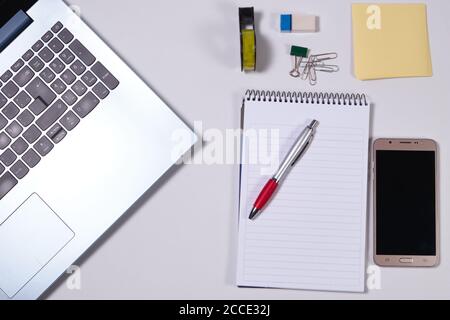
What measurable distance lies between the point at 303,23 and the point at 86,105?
1.23 ft

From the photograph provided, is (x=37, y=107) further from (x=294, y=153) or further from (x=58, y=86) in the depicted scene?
(x=294, y=153)

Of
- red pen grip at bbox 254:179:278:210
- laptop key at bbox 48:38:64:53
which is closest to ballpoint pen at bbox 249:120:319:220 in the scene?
red pen grip at bbox 254:179:278:210

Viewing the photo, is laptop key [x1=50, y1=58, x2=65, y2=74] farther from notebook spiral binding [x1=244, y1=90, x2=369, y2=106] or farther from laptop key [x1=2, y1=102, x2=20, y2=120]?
notebook spiral binding [x1=244, y1=90, x2=369, y2=106]

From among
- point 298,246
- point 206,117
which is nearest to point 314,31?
point 206,117

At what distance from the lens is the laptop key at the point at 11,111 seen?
764 mm

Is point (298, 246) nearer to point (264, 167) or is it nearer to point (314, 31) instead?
point (264, 167)

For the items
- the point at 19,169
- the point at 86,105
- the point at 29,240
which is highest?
the point at 86,105

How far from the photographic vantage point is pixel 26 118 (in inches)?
30.0

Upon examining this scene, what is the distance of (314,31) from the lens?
2.76 feet

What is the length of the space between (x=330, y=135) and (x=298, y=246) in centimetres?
19

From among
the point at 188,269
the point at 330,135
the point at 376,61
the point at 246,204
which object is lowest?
the point at 188,269

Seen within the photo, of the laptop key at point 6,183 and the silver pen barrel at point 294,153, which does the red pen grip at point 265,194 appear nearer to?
the silver pen barrel at point 294,153

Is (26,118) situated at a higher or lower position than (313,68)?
lower

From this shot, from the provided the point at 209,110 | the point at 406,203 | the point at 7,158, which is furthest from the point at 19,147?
the point at 406,203
